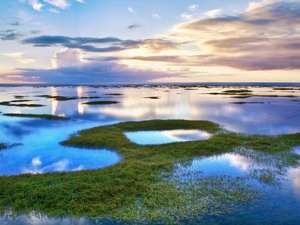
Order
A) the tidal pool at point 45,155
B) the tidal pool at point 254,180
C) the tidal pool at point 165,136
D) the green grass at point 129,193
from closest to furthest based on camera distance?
the tidal pool at point 254,180 → the green grass at point 129,193 → the tidal pool at point 45,155 → the tidal pool at point 165,136

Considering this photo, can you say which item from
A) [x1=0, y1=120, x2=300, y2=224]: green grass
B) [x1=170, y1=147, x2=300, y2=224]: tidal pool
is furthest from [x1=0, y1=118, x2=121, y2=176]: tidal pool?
[x1=170, y1=147, x2=300, y2=224]: tidal pool

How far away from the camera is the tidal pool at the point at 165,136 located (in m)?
27.7

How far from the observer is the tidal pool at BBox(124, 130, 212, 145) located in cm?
2770

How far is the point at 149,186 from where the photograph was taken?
15531 mm

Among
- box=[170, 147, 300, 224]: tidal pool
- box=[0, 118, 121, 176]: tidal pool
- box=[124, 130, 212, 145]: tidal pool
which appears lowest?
box=[0, 118, 121, 176]: tidal pool

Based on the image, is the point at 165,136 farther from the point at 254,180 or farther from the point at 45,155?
the point at 254,180

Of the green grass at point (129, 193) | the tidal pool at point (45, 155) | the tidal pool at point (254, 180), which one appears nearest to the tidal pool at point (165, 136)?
the tidal pool at point (45, 155)

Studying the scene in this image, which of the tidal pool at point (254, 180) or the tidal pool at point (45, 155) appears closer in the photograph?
the tidal pool at point (254, 180)

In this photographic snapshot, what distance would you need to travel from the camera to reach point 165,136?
98.9 ft

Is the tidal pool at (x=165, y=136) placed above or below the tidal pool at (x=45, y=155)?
above

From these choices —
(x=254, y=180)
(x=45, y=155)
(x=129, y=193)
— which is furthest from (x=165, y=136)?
(x=129, y=193)

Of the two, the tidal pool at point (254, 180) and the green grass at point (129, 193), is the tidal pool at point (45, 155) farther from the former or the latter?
the tidal pool at point (254, 180)

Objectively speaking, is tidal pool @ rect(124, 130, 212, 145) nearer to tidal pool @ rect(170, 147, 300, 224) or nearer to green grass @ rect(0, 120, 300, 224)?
green grass @ rect(0, 120, 300, 224)

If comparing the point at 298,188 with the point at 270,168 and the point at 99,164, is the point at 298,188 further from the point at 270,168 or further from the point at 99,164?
the point at 99,164
